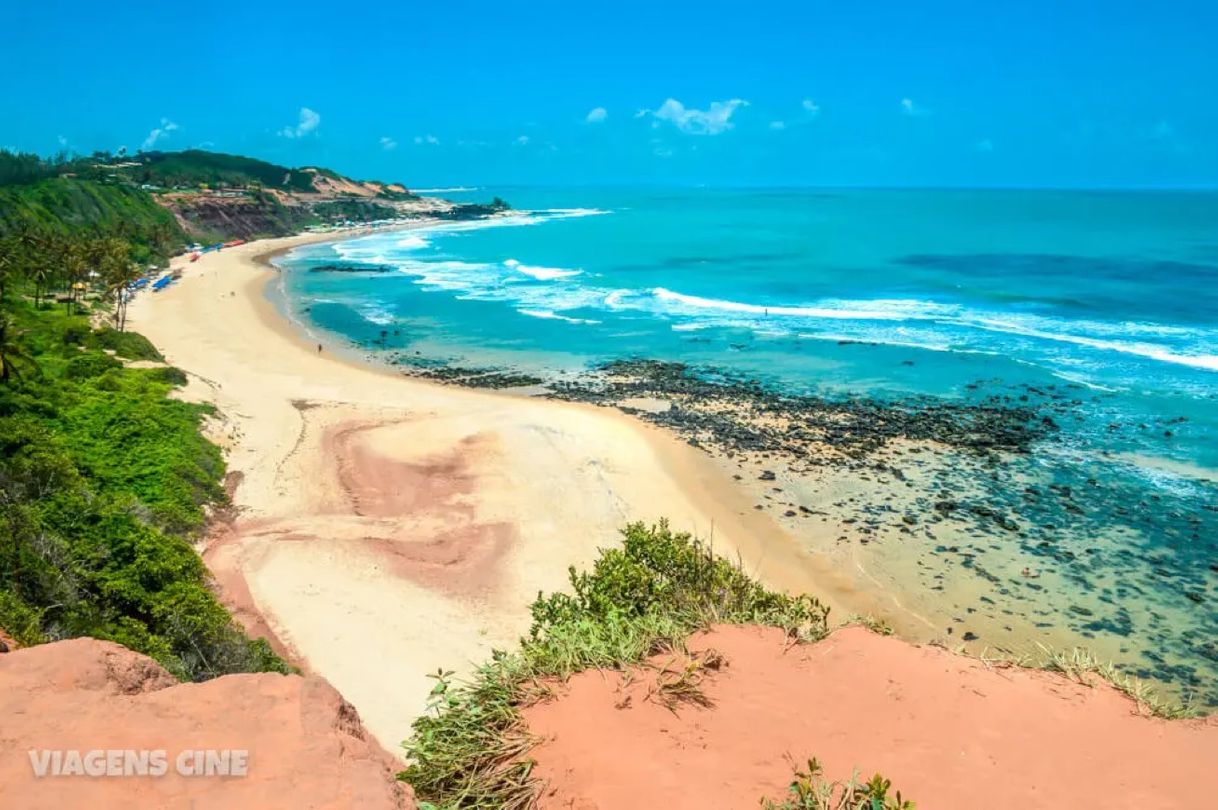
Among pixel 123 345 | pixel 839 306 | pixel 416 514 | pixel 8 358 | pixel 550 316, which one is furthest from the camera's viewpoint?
pixel 839 306

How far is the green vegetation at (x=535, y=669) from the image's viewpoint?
6.44 metres

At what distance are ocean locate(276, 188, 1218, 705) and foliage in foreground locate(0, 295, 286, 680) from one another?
57.5ft

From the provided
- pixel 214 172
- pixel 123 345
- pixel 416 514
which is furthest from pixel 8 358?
pixel 214 172

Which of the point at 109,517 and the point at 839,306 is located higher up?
the point at 839,306

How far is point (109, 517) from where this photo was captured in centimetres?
1590

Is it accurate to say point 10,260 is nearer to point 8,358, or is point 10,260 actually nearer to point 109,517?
point 8,358

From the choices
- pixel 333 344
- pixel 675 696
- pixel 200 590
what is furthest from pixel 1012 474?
pixel 333 344

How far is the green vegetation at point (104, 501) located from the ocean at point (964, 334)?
1692 centimetres

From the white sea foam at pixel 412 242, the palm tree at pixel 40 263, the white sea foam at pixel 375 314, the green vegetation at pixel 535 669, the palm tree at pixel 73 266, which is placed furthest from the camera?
the white sea foam at pixel 412 242

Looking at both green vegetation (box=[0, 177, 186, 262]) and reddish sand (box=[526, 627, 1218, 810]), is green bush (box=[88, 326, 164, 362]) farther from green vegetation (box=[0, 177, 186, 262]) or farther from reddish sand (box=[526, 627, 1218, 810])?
reddish sand (box=[526, 627, 1218, 810])

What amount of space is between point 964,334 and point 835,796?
160 ft

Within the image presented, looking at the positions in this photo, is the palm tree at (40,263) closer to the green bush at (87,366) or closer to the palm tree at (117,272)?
the palm tree at (117,272)

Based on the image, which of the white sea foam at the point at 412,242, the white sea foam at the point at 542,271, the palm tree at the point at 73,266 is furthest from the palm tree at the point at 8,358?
the white sea foam at the point at 412,242

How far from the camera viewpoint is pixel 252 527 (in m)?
21.5
